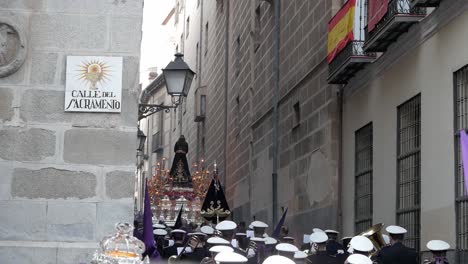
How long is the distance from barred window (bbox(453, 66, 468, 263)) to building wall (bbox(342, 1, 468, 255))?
0.35 ft

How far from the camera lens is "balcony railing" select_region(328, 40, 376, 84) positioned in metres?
17.5

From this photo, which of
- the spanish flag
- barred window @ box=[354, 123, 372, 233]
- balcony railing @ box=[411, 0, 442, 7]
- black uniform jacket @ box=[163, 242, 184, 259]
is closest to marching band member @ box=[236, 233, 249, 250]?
black uniform jacket @ box=[163, 242, 184, 259]

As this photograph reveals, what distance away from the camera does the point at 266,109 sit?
26625mm

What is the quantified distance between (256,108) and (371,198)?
10.8 metres

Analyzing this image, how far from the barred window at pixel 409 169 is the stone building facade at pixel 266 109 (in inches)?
137

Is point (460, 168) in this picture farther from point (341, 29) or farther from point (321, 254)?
point (341, 29)

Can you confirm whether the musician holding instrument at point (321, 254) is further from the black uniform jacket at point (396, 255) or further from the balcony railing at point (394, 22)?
the balcony railing at point (394, 22)

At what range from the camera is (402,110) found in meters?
16.4

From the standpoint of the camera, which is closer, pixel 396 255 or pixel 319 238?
pixel 396 255

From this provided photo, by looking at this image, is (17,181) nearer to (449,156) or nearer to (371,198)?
(449,156)

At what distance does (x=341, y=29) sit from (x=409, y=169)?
3.41 m

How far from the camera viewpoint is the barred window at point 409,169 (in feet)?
50.0

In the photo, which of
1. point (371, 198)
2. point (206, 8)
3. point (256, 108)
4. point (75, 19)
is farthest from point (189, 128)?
point (75, 19)

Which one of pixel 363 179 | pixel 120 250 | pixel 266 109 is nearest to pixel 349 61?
pixel 363 179
